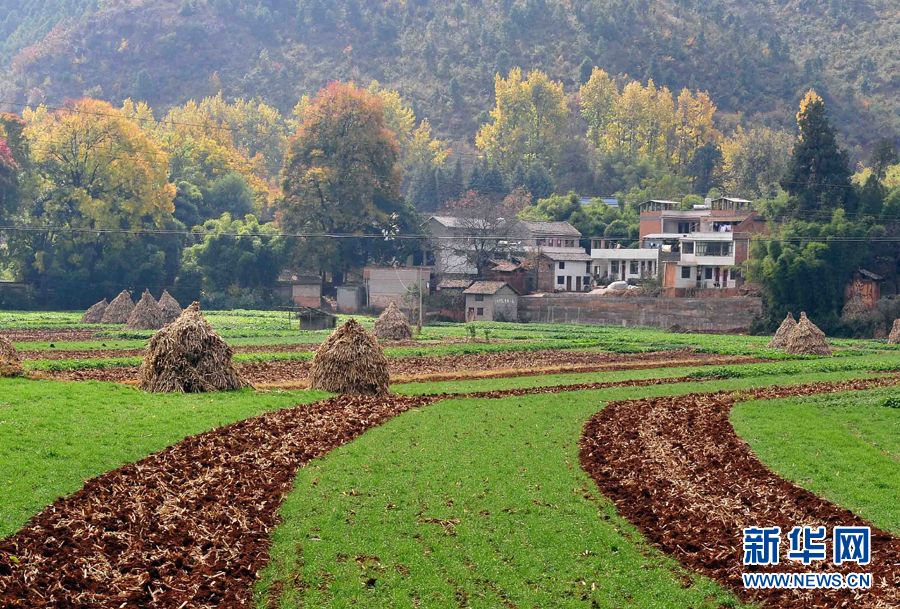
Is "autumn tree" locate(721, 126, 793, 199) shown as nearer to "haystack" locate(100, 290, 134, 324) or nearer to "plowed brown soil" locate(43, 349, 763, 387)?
"plowed brown soil" locate(43, 349, 763, 387)

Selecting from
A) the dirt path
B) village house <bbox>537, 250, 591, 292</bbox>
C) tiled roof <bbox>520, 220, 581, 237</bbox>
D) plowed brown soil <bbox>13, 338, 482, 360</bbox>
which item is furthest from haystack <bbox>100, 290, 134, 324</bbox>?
the dirt path

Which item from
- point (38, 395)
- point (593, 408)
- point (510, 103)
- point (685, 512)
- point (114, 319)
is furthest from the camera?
point (510, 103)

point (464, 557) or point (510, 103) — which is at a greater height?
point (510, 103)

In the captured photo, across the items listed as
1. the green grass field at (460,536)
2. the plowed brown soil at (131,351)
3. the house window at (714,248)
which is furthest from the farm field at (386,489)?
the house window at (714,248)

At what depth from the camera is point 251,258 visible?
101 m

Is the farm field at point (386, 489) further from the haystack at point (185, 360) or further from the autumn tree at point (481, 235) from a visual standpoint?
the autumn tree at point (481, 235)

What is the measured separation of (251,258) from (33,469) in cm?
8170

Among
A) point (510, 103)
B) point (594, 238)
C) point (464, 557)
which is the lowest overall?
point (464, 557)

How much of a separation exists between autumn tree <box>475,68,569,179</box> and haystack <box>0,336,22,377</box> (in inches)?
4900

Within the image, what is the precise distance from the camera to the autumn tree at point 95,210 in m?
97.2

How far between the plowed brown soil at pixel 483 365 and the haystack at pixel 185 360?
433cm

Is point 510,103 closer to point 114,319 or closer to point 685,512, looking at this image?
point 114,319

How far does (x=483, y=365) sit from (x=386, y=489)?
2965 cm

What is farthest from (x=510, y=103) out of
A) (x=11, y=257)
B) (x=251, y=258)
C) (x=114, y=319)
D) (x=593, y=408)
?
(x=593, y=408)
